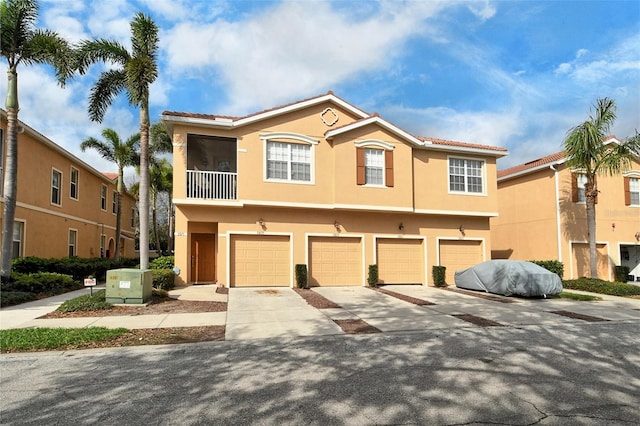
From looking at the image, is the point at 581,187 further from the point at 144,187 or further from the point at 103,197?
the point at 103,197

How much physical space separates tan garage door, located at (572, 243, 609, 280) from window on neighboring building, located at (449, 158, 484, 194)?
5.99 metres

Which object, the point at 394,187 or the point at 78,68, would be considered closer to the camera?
the point at 78,68

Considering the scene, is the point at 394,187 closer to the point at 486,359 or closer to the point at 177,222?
the point at 177,222

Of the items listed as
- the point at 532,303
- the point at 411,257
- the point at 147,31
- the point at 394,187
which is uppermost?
the point at 147,31

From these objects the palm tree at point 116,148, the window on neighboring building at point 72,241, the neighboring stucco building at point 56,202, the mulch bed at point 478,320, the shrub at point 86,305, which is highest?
the palm tree at point 116,148

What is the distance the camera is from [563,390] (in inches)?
198

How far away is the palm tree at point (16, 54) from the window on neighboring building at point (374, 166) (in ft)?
36.3

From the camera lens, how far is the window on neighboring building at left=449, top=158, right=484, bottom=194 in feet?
61.6

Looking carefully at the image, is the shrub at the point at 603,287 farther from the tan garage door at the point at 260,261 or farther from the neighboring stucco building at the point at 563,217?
the tan garage door at the point at 260,261

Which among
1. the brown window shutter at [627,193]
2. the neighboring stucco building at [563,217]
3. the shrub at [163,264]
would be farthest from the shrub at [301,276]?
the brown window shutter at [627,193]

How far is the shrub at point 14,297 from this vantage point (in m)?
11.2

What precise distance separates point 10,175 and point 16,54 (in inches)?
155

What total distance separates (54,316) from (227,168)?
1058cm

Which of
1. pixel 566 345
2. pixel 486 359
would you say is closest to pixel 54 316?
pixel 486 359
